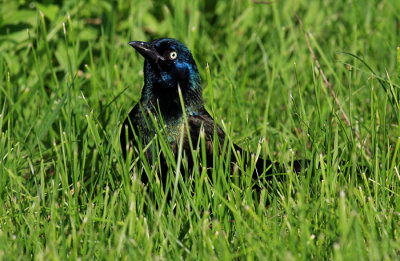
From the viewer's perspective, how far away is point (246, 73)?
4246 millimetres

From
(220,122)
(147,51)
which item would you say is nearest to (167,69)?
(147,51)

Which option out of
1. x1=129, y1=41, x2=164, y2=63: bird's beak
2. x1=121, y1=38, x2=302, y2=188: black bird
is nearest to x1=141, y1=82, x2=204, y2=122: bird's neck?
x1=121, y1=38, x2=302, y2=188: black bird

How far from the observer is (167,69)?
10.9ft

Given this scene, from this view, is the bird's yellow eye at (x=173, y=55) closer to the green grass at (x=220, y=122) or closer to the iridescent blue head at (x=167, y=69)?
the iridescent blue head at (x=167, y=69)

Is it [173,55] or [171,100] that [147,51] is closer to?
[173,55]

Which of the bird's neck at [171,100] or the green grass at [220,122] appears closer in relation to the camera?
the green grass at [220,122]

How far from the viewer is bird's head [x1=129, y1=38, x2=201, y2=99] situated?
331cm

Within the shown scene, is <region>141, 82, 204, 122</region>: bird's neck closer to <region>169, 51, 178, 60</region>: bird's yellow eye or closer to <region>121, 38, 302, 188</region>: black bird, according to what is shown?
<region>121, 38, 302, 188</region>: black bird

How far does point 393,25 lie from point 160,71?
238 centimetres

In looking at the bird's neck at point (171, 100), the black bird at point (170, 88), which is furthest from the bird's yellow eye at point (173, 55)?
the bird's neck at point (171, 100)

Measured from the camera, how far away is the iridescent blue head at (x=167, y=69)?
10.9 feet

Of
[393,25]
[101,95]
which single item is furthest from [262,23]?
[101,95]

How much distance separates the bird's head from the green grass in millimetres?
185

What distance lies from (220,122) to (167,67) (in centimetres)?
56
